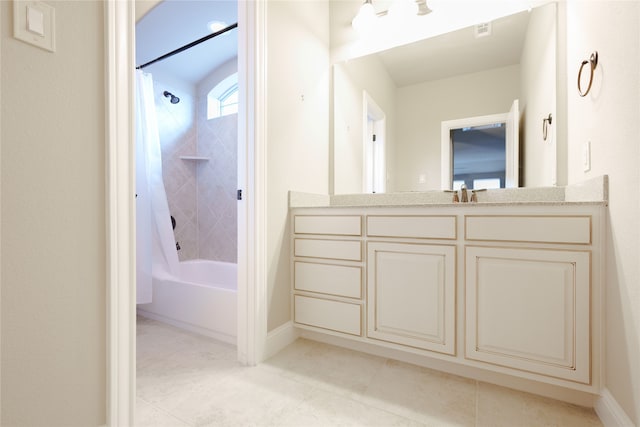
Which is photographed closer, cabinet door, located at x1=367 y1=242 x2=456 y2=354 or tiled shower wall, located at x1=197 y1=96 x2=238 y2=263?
cabinet door, located at x1=367 y1=242 x2=456 y2=354

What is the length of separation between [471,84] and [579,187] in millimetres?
906

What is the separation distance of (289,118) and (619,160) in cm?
155

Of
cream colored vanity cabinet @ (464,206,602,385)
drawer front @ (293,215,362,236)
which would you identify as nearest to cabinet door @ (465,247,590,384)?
cream colored vanity cabinet @ (464,206,602,385)

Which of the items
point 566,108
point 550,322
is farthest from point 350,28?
point 550,322

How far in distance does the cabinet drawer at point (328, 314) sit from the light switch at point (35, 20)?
5.29ft

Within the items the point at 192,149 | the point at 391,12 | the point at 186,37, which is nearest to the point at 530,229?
the point at 391,12

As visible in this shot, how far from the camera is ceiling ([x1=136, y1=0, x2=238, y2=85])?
2.36 meters

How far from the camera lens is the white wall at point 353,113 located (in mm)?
2154

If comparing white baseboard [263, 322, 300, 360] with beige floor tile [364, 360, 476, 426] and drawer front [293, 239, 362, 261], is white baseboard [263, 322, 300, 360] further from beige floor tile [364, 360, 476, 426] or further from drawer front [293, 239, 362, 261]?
beige floor tile [364, 360, 476, 426]

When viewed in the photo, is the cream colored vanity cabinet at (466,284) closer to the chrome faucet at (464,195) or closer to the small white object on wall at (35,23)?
the chrome faucet at (464,195)

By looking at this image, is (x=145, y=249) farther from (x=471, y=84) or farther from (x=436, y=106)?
(x=471, y=84)

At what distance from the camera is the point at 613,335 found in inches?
42.8

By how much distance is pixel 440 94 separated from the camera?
1978 millimetres

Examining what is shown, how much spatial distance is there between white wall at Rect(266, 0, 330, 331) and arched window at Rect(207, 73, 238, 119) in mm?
1410
